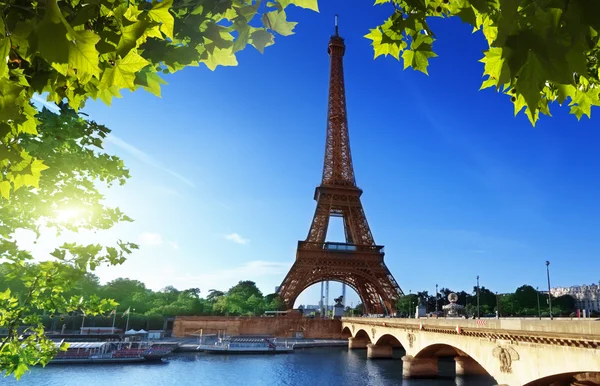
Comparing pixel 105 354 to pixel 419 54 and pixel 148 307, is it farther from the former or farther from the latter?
pixel 419 54

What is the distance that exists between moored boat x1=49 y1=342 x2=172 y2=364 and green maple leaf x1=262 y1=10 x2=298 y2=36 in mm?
41995

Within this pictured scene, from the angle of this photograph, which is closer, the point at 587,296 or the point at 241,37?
the point at 241,37

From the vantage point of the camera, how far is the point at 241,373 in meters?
33.5

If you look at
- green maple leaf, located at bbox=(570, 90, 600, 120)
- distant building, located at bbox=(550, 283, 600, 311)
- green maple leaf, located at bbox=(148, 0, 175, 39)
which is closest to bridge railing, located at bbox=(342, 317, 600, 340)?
green maple leaf, located at bbox=(570, 90, 600, 120)

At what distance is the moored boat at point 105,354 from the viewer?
119 feet

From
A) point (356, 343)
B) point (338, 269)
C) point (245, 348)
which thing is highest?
point (338, 269)

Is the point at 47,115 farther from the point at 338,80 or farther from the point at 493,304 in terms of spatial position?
the point at 493,304

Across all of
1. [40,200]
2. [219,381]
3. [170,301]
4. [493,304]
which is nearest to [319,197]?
[219,381]

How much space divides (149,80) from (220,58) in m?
0.62

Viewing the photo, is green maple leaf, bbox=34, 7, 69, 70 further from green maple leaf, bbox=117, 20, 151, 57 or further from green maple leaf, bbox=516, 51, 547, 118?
green maple leaf, bbox=516, 51, 547, 118

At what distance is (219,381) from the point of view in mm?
30250

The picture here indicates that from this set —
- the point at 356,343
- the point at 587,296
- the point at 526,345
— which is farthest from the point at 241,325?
the point at 587,296

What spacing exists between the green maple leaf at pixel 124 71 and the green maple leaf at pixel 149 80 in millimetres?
365

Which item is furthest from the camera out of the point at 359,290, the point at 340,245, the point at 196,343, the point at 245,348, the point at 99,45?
the point at 359,290
